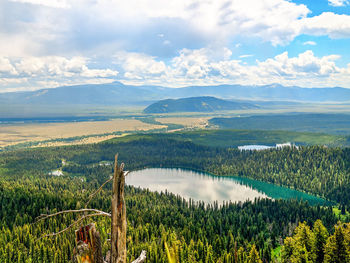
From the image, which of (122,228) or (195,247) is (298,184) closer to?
(195,247)

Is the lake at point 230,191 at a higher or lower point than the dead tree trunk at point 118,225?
lower

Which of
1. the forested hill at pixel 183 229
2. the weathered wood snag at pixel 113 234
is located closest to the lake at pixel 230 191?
the forested hill at pixel 183 229

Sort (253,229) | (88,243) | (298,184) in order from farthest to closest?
(298,184), (253,229), (88,243)

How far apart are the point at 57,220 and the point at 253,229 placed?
74.2 m

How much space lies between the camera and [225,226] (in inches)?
4045

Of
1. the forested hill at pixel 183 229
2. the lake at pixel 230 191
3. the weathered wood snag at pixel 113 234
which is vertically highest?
the weathered wood snag at pixel 113 234

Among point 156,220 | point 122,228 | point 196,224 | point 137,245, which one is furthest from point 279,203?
point 122,228

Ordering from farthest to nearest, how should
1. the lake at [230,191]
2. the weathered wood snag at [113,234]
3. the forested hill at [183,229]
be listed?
the lake at [230,191], the forested hill at [183,229], the weathered wood snag at [113,234]

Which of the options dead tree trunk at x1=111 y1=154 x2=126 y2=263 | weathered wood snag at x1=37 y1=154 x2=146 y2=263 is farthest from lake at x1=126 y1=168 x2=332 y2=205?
dead tree trunk at x1=111 y1=154 x2=126 y2=263

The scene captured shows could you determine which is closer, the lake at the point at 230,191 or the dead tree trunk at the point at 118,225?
the dead tree trunk at the point at 118,225

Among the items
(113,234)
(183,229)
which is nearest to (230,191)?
(183,229)

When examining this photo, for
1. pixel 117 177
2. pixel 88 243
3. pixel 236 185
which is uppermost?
pixel 117 177

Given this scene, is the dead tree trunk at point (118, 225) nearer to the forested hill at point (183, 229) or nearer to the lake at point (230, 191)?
the forested hill at point (183, 229)

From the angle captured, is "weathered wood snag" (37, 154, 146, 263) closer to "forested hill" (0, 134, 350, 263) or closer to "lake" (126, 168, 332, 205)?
"forested hill" (0, 134, 350, 263)
